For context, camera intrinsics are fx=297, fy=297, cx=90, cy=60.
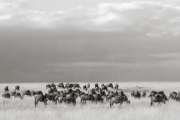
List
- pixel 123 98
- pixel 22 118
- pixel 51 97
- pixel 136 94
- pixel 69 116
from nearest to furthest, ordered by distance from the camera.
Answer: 1. pixel 22 118
2. pixel 69 116
3. pixel 123 98
4. pixel 51 97
5. pixel 136 94

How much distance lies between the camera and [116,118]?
1542cm

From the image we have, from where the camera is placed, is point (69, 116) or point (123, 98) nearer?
point (69, 116)

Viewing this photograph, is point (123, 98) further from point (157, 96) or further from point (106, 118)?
point (106, 118)

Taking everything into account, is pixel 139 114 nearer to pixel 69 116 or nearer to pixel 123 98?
pixel 69 116

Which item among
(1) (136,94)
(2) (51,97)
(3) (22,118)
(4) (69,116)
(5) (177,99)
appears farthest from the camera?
(1) (136,94)

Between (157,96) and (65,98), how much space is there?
283 inches

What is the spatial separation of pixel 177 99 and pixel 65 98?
10.8m

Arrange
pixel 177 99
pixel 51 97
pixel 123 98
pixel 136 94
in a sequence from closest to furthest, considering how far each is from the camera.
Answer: pixel 123 98 → pixel 51 97 → pixel 177 99 → pixel 136 94

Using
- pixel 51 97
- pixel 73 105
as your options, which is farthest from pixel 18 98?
pixel 73 105

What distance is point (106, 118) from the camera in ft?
50.6

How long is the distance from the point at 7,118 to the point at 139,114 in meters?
7.30

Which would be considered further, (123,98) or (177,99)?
(177,99)

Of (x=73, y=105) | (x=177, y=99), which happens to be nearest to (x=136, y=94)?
(x=177, y=99)

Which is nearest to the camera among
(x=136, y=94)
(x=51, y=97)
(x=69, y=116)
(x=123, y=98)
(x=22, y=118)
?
(x=22, y=118)
